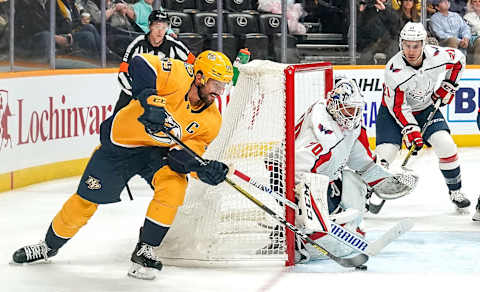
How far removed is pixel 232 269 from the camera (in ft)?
13.1

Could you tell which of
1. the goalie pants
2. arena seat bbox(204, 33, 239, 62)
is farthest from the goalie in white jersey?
arena seat bbox(204, 33, 239, 62)

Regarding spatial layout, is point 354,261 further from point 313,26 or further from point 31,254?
point 313,26

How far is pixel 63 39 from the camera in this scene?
22.9 ft

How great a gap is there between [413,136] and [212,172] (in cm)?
200

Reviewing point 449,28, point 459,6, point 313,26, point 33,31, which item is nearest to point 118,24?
point 33,31

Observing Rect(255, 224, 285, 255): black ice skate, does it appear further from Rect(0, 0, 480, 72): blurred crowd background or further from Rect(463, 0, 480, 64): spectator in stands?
Rect(463, 0, 480, 64): spectator in stands

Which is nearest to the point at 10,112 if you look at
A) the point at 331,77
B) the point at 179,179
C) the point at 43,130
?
the point at 43,130

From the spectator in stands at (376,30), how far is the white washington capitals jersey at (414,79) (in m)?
3.13

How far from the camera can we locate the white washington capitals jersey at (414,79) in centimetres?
551

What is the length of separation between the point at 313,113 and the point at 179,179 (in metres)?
0.73

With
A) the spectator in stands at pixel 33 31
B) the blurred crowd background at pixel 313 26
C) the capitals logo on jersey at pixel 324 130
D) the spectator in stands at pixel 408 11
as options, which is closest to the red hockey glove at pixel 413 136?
the capitals logo on jersey at pixel 324 130

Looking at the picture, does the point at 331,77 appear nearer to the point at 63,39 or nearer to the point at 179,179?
the point at 179,179

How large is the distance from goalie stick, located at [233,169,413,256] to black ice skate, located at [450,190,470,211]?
64.6 inches

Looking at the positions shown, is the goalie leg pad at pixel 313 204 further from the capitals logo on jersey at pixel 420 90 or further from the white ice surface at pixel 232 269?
the capitals logo on jersey at pixel 420 90
